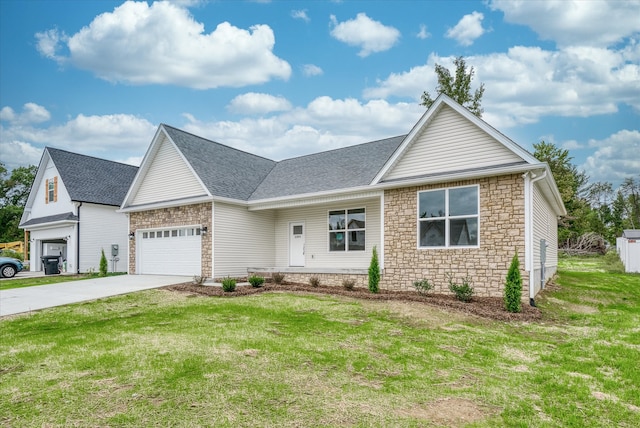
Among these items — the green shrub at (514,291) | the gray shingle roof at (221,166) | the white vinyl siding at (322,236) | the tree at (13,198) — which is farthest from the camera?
the tree at (13,198)

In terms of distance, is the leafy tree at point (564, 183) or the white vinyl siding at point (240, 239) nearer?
the white vinyl siding at point (240, 239)

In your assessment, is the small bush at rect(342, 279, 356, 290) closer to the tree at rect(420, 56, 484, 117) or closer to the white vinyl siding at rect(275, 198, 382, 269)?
the white vinyl siding at rect(275, 198, 382, 269)

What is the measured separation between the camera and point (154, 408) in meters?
3.88

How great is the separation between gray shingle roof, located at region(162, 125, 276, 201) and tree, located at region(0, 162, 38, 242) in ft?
106

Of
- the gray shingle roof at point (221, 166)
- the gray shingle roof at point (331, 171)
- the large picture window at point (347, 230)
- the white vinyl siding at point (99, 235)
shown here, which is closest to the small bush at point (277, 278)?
the large picture window at point (347, 230)

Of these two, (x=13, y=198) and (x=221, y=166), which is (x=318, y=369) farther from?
(x=13, y=198)

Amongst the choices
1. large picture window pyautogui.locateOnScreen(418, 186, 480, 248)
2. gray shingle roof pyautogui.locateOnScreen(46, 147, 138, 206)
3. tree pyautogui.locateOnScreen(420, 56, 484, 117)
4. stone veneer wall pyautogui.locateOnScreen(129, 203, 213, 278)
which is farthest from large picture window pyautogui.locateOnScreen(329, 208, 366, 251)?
tree pyautogui.locateOnScreen(420, 56, 484, 117)

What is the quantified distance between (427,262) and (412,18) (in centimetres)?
1125

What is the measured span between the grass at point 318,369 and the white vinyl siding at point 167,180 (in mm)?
7977

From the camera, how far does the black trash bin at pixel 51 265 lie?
69.8 ft

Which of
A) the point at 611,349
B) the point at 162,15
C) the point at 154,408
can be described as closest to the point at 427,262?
the point at 611,349

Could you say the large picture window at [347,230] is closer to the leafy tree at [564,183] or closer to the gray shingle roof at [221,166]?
the gray shingle roof at [221,166]

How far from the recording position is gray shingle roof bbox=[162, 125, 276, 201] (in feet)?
53.6

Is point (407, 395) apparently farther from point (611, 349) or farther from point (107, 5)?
point (107, 5)
